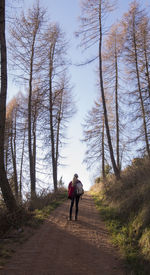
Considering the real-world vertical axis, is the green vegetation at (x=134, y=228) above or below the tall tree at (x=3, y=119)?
below

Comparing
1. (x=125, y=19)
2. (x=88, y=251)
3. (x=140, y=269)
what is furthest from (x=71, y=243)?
(x=125, y=19)

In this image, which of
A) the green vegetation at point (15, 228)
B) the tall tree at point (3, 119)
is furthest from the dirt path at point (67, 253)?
the tall tree at point (3, 119)

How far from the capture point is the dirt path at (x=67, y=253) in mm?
4160

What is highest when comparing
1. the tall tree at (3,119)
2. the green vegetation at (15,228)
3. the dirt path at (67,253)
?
the tall tree at (3,119)

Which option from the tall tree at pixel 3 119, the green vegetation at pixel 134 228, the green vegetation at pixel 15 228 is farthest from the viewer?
the tall tree at pixel 3 119

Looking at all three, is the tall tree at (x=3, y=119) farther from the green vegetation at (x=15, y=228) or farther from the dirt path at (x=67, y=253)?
the dirt path at (x=67, y=253)

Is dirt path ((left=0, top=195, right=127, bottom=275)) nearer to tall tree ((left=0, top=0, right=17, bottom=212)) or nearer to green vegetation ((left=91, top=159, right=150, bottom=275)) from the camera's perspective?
green vegetation ((left=91, top=159, right=150, bottom=275))

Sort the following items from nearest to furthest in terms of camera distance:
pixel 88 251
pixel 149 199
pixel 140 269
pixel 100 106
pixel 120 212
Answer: pixel 140 269 → pixel 88 251 → pixel 149 199 → pixel 120 212 → pixel 100 106

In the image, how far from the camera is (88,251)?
513cm

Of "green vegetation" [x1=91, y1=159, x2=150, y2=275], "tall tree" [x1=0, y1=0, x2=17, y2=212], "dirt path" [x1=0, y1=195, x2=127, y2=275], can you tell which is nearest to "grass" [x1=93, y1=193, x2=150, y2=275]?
"green vegetation" [x1=91, y1=159, x2=150, y2=275]

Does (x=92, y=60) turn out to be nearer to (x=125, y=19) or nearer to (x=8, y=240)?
(x=125, y=19)

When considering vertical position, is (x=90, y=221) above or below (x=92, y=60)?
Result: below

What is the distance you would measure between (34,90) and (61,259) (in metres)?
11.8

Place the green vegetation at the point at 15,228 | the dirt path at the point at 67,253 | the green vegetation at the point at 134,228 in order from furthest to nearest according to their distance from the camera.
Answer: the green vegetation at the point at 15,228 → the green vegetation at the point at 134,228 → the dirt path at the point at 67,253
